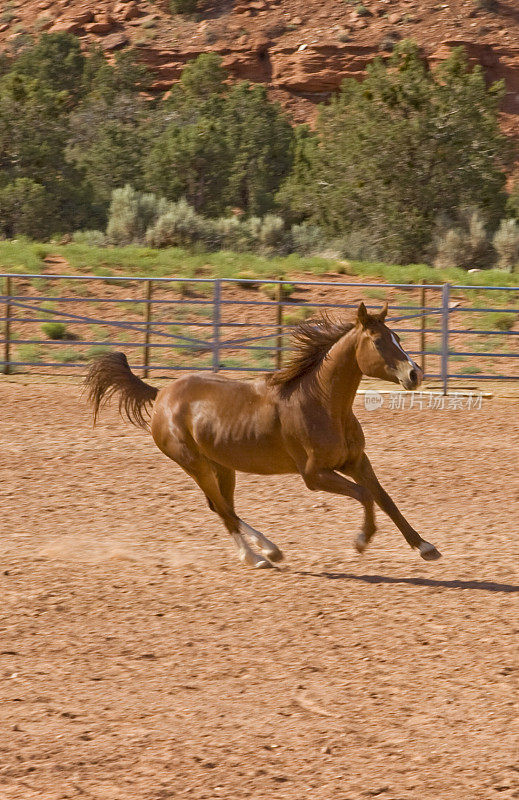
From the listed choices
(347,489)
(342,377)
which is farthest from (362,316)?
(347,489)

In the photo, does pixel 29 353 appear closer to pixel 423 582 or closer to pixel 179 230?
pixel 179 230

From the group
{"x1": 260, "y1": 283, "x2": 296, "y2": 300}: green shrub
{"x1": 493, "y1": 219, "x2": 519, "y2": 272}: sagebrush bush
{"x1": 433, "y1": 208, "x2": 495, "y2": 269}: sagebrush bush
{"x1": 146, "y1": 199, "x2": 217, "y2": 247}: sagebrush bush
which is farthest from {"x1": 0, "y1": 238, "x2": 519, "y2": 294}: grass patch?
{"x1": 493, "y1": 219, "x2": 519, "y2": 272}: sagebrush bush

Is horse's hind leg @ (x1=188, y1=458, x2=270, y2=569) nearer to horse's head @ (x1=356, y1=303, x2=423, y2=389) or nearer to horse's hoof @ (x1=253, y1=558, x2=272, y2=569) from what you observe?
horse's hoof @ (x1=253, y1=558, x2=272, y2=569)

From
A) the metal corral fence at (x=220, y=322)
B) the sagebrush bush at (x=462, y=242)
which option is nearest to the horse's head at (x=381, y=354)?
the metal corral fence at (x=220, y=322)

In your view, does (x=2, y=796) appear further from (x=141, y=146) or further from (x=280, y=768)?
(x=141, y=146)

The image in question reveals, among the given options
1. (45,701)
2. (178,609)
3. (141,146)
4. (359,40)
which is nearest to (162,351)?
(178,609)

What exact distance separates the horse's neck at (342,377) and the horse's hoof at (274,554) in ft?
2.89

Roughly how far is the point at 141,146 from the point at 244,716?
31504mm

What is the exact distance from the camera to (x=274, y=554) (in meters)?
6.36

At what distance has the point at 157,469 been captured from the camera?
9.50 meters

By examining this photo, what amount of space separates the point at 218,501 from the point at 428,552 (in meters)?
1.33

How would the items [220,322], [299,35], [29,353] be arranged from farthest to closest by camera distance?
1. [299,35]
2. [29,353]
3. [220,322]

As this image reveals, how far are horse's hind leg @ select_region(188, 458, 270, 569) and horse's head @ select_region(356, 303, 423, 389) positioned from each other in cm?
123

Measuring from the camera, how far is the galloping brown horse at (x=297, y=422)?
604cm
